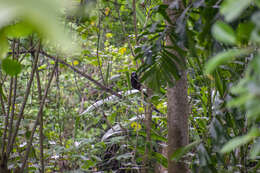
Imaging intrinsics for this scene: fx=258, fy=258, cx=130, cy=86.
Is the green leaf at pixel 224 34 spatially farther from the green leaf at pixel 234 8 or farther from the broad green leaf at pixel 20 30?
the broad green leaf at pixel 20 30

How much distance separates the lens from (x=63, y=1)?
8.2 inches

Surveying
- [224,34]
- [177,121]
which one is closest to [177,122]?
[177,121]

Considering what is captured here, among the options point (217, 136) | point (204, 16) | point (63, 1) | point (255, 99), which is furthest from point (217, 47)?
point (63, 1)

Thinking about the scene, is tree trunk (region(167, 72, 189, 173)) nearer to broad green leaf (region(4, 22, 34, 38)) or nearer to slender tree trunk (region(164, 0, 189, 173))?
slender tree trunk (region(164, 0, 189, 173))

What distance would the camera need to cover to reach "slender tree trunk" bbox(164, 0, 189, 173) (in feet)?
2.60

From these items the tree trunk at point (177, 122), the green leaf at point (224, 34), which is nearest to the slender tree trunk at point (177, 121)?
the tree trunk at point (177, 122)

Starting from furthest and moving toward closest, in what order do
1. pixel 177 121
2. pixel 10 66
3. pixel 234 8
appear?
1. pixel 177 121
2. pixel 10 66
3. pixel 234 8

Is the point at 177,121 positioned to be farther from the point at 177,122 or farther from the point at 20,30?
the point at 20,30

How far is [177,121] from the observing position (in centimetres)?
80

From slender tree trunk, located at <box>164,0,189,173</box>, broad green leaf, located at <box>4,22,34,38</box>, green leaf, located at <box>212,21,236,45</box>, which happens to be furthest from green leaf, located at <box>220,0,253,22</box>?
slender tree trunk, located at <box>164,0,189,173</box>

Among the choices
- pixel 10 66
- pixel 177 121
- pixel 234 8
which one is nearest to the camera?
pixel 234 8

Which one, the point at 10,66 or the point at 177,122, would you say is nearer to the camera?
the point at 10,66

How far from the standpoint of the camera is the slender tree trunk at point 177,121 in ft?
2.60

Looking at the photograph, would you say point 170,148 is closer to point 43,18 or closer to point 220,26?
point 220,26
